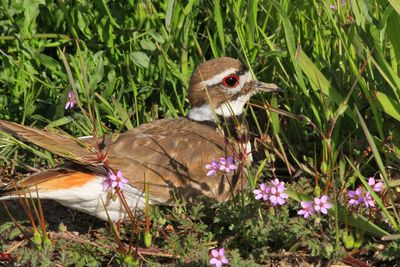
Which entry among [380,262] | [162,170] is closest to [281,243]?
[380,262]

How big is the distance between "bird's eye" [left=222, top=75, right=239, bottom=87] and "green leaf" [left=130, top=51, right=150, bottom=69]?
57cm

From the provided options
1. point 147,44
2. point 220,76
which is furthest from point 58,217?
point 220,76

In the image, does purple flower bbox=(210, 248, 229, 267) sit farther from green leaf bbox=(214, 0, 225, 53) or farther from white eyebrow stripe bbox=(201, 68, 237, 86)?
green leaf bbox=(214, 0, 225, 53)

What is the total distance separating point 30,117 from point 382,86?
257 centimetres

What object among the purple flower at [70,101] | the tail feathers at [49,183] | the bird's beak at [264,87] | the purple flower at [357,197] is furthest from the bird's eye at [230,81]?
the purple flower at [357,197]

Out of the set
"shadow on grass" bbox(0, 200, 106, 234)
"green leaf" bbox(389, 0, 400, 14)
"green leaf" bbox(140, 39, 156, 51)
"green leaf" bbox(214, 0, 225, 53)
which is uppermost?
"green leaf" bbox(389, 0, 400, 14)

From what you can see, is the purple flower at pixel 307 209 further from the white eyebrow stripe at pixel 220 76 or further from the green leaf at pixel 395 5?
the white eyebrow stripe at pixel 220 76

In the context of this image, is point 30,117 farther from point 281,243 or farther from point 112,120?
point 281,243

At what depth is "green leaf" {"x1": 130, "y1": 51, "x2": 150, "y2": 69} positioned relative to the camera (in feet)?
20.0

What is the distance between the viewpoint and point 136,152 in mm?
5391

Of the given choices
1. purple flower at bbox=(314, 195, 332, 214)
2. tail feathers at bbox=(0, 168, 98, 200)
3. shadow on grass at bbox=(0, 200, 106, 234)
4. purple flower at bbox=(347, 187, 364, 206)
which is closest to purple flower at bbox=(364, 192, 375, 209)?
purple flower at bbox=(347, 187, 364, 206)

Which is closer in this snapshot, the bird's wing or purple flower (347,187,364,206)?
purple flower (347,187,364,206)

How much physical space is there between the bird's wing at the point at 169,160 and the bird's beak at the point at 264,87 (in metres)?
0.48

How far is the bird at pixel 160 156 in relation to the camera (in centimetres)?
506
